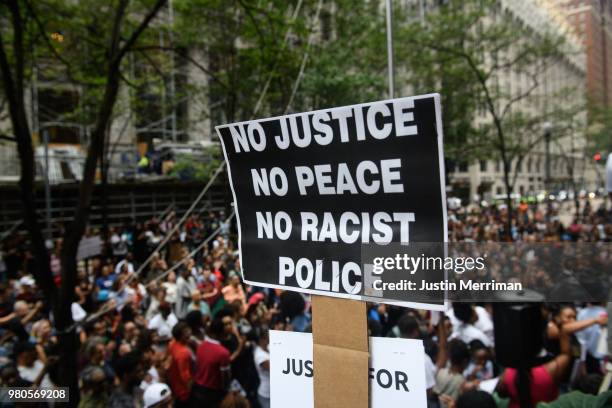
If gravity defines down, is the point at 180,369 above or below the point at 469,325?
below

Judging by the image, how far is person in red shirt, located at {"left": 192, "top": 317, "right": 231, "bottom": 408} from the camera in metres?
4.32

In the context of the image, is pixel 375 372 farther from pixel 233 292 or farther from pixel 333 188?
pixel 233 292

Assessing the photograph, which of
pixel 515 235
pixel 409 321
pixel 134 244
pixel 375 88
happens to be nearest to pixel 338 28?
pixel 375 88

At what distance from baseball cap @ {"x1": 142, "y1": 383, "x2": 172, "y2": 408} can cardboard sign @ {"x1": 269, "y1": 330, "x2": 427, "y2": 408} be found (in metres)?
2.05

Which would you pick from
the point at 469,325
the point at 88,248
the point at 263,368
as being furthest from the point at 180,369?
the point at 88,248

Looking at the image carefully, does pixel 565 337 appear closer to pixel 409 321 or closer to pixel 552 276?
pixel 409 321

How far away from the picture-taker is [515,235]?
1530 centimetres

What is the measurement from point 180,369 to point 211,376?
351mm

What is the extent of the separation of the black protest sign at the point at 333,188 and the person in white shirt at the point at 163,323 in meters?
3.85

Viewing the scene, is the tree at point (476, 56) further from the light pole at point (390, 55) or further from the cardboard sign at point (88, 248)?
the light pole at point (390, 55)

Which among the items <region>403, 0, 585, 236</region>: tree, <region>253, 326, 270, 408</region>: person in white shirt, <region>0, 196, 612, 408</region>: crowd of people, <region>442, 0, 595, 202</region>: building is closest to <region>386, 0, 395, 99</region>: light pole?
<region>0, 196, 612, 408</region>: crowd of people

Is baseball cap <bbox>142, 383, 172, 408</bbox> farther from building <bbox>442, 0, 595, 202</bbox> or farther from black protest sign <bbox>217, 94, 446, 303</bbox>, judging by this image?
building <bbox>442, 0, 595, 202</bbox>

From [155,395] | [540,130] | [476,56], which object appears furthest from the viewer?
[540,130]

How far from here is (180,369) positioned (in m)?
4.47
